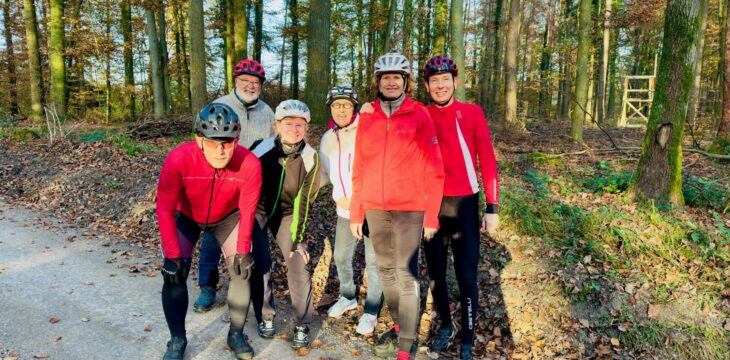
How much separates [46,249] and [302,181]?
15.1ft

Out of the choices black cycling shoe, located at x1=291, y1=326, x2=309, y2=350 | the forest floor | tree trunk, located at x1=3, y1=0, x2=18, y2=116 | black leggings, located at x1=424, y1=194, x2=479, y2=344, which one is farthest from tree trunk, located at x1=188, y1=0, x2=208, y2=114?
tree trunk, located at x1=3, y1=0, x2=18, y2=116

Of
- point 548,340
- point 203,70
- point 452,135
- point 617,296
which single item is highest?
point 203,70

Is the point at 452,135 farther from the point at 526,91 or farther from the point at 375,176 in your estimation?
the point at 526,91

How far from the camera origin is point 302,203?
151 inches

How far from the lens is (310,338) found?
13.7ft

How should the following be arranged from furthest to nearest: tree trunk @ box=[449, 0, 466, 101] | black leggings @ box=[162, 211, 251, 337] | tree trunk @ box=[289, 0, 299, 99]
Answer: tree trunk @ box=[289, 0, 299, 99], tree trunk @ box=[449, 0, 466, 101], black leggings @ box=[162, 211, 251, 337]

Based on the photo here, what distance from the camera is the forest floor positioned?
14.3 ft

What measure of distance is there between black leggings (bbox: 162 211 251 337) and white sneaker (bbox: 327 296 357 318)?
4.35 feet

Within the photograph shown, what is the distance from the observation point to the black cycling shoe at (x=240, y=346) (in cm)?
354

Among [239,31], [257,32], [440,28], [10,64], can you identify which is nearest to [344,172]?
[440,28]

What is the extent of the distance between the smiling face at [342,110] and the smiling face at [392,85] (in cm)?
71

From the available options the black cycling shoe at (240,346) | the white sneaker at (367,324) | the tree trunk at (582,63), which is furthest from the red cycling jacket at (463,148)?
the tree trunk at (582,63)

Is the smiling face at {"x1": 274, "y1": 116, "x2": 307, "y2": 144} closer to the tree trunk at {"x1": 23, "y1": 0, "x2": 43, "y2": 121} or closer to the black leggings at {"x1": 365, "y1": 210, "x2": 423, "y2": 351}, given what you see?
the black leggings at {"x1": 365, "y1": 210, "x2": 423, "y2": 351}

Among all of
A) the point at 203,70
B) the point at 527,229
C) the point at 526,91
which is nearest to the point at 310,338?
the point at 527,229
